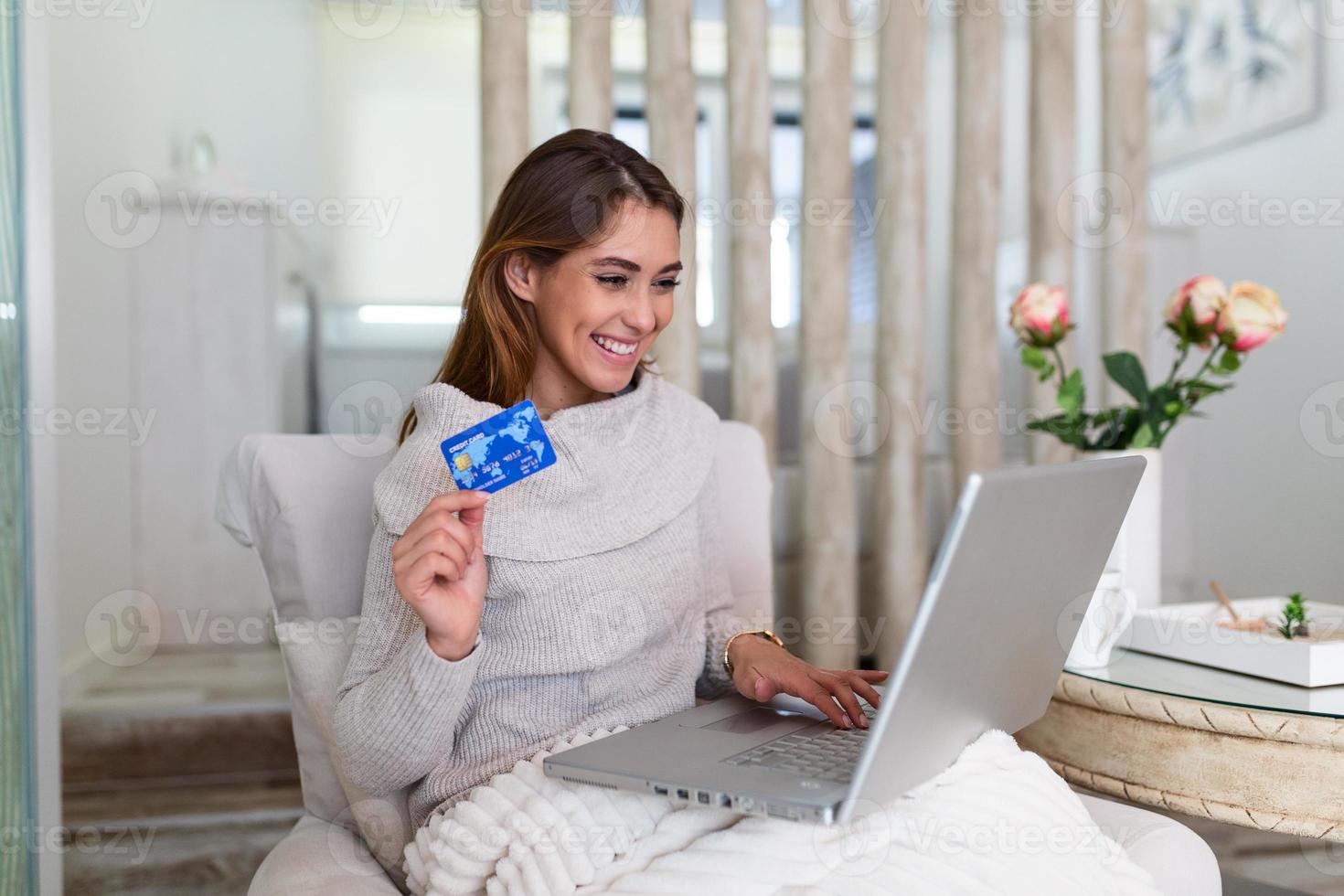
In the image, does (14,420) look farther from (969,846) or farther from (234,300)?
(234,300)

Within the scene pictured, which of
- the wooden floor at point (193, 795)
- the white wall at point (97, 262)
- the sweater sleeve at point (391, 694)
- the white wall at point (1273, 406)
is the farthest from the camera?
the white wall at point (1273, 406)

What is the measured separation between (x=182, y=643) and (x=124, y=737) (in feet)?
→ 2.01

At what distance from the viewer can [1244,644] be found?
116 centimetres

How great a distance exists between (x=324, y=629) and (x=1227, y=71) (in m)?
3.11

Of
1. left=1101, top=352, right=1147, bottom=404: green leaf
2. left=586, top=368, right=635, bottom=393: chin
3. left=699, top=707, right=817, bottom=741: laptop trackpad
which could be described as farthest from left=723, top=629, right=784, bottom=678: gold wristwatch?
left=1101, top=352, right=1147, bottom=404: green leaf

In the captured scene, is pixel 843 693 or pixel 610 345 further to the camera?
pixel 610 345

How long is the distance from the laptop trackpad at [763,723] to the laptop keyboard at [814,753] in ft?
0.06

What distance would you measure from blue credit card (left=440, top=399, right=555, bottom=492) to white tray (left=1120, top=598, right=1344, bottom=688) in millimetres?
792

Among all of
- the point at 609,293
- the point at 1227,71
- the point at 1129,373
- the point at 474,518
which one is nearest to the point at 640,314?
the point at 609,293

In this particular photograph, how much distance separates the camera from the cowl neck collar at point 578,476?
102cm

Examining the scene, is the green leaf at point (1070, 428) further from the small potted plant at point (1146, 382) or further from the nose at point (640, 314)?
the nose at point (640, 314)

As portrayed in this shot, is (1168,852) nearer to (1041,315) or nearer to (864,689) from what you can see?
(864,689)

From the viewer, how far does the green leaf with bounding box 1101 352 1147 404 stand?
147cm

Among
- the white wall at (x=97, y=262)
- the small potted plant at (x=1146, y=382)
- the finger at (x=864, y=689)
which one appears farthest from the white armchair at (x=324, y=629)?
the white wall at (x=97, y=262)
